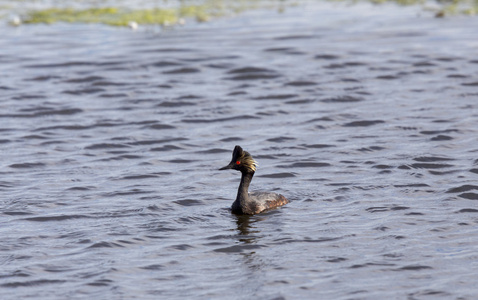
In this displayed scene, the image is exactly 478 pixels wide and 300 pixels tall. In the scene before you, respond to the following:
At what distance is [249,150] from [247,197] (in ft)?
11.1

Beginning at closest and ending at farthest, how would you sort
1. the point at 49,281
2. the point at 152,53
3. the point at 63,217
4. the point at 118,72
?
the point at 49,281
the point at 63,217
the point at 118,72
the point at 152,53

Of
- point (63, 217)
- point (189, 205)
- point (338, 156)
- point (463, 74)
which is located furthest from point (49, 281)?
point (463, 74)

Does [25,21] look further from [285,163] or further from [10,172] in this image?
[285,163]

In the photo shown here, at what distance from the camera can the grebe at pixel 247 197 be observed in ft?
38.8

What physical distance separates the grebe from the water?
6.0 inches

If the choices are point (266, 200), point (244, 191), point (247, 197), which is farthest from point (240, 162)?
point (266, 200)

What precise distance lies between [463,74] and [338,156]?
6.49m

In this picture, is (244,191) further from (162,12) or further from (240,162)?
(162,12)

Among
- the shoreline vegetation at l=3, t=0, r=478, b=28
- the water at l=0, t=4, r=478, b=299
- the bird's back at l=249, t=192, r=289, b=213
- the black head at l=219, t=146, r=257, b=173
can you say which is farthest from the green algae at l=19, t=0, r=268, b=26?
the bird's back at l=249, t=192, r=289, b=213

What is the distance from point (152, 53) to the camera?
73.2 ft

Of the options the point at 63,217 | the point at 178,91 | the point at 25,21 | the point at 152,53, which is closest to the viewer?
the point at 63,217

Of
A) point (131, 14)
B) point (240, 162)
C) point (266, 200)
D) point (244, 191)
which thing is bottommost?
point (266, 200)

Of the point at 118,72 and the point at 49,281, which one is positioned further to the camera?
the point at 118,72

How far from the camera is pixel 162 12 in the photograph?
980 inches
